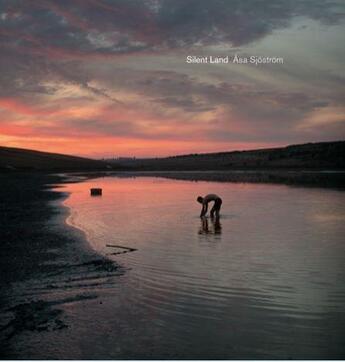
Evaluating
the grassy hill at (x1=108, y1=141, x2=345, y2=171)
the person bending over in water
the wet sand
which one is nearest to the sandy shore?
the wet sand

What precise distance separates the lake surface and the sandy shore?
27.9 inches

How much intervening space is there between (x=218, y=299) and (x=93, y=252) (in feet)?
20.4

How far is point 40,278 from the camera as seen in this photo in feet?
39.7

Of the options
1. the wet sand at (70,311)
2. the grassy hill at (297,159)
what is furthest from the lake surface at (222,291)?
the grassy hill at (297,159)

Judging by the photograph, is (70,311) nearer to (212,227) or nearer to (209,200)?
(212,227)

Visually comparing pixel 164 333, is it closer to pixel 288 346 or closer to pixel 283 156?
pixel 288 346

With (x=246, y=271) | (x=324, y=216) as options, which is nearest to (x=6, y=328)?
(x=246, y=271)

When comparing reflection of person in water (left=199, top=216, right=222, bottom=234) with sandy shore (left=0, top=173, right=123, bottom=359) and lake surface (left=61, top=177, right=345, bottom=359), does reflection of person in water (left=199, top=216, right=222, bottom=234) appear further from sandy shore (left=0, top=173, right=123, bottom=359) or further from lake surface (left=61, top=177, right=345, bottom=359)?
sandy shore (left=0, top=173, right=123, bottom=359)

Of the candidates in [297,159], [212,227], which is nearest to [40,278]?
[212,227]

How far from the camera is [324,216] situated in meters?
25.1

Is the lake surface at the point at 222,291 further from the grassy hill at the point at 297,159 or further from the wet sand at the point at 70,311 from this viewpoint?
the grassy hill at the point at 297,159

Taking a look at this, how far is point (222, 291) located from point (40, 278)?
15.4 feet

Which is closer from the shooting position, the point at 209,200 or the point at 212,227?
the point at 212,227

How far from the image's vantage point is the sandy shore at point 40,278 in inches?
334
